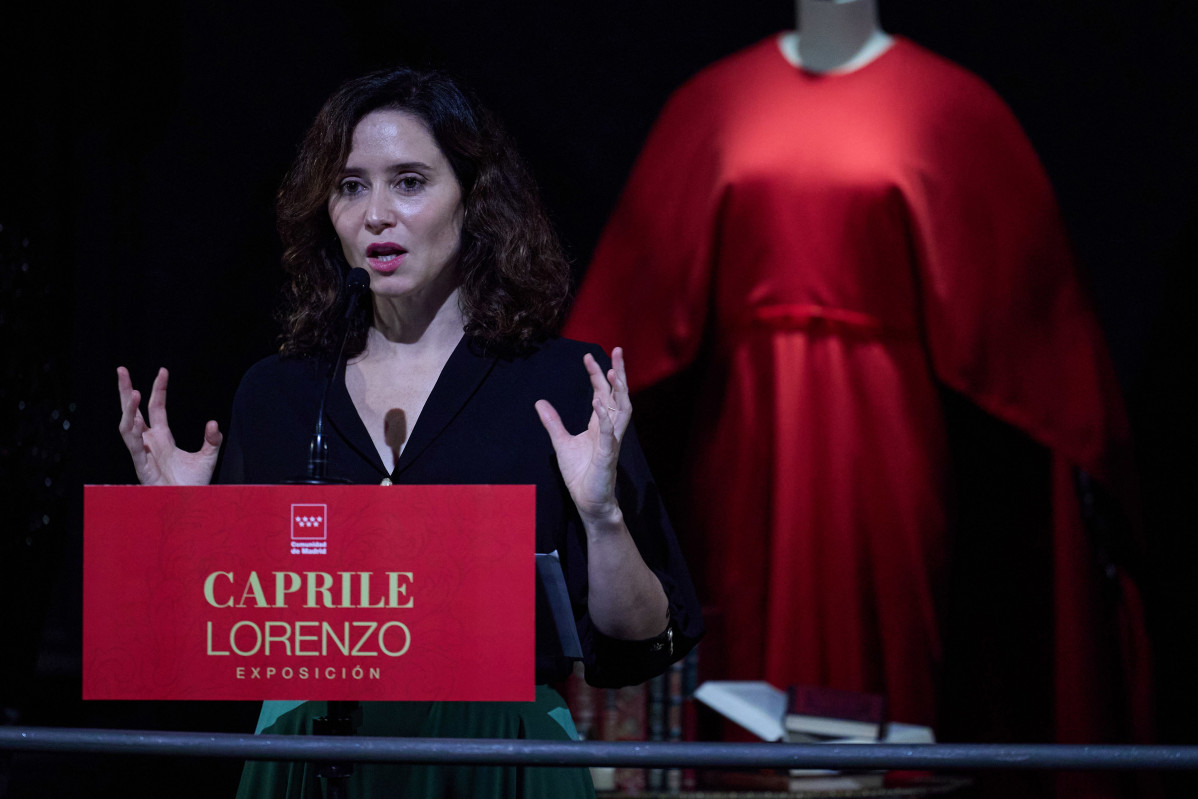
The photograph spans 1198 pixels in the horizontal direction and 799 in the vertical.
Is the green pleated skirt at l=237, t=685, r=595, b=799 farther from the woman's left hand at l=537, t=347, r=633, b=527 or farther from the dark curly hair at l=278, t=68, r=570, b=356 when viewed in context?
the dark curly hair at l=278, t=68, r=570, b=356

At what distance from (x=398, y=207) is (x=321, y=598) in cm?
53

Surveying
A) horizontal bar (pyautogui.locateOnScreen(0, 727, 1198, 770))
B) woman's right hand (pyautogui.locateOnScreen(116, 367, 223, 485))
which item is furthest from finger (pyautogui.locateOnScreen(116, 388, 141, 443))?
horizontal bar (pyautogui.locateOnScreen(0, 727, 1198, 770))

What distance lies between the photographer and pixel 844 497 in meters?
2.27

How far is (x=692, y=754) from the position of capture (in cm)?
102

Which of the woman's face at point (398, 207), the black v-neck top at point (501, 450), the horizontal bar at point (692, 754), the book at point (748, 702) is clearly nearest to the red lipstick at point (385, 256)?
the woman's face at point (398, 207)

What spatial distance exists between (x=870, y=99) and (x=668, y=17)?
48 centimetres

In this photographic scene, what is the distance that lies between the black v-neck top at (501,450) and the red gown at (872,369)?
949mm

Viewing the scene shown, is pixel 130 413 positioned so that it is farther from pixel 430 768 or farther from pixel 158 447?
pixel 430 768

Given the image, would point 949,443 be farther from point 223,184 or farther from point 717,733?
point 223,184

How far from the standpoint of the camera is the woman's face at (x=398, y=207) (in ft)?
4.41

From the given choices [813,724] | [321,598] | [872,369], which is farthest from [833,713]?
[321,598]

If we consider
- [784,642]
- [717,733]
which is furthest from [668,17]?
[717,733]

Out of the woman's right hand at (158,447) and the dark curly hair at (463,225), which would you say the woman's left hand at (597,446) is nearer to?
the dark curly hair at (463,225)

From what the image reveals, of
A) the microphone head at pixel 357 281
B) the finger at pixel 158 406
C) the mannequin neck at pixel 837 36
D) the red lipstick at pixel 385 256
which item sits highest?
the mannequin neck at pixel 837 36
